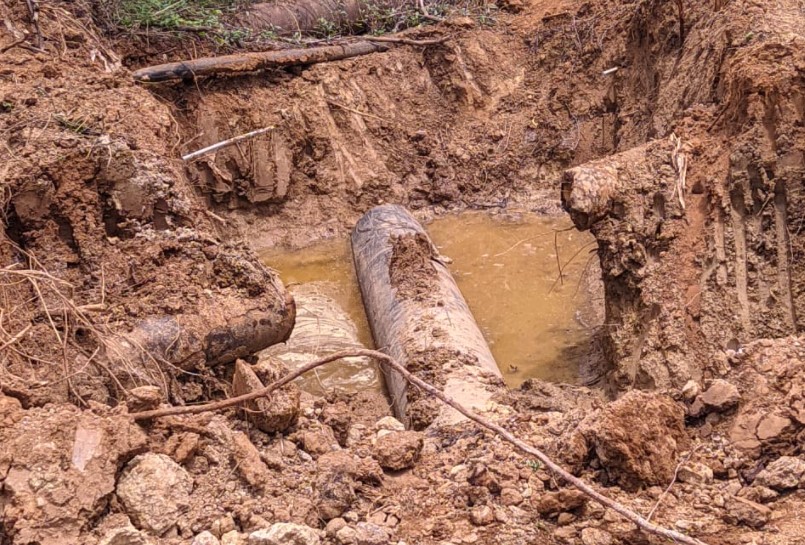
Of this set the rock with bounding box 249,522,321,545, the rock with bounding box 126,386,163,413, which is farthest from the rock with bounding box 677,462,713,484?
the rock with bounding box 126,386,163,413

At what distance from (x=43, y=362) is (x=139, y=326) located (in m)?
0.68

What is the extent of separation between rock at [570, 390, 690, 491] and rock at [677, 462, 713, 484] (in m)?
0.04

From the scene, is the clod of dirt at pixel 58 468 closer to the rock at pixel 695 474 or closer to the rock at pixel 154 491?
the rock at pixel 154 491

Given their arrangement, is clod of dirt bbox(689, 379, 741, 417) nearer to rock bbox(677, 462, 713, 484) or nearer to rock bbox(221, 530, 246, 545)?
rock bbox(677, 462, 713, 484)

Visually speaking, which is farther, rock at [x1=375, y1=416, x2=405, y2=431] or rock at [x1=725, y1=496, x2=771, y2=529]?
rock at [x1=375, y1=416, x2=405, y2=431]

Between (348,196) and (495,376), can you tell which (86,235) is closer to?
(495,376)

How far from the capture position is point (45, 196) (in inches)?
188

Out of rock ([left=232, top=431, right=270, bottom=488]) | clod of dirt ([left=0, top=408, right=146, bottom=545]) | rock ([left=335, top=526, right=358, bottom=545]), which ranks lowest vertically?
rock ([left=335, top=526, right=358, bottom=545])

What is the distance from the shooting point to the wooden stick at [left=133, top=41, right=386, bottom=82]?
27.4 feet

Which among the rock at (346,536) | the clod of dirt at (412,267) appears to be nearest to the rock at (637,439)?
the rock at (346,536)

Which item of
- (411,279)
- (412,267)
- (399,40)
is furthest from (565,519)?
(399,40)

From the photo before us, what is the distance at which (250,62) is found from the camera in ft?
29.4

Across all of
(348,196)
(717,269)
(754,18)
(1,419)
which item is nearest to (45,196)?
(1,419)

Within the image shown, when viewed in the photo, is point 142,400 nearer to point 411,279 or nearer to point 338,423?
point 338,423
